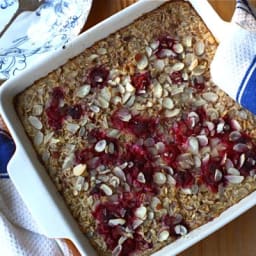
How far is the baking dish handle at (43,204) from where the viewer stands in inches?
46.4

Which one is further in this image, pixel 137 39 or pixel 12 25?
pixel 12 25

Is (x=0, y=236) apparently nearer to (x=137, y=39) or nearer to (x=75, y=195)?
(x=75, y=195)

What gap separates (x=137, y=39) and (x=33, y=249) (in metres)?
0.30

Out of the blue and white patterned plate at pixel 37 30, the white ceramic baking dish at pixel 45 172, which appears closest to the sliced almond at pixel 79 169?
the white ceramic baking dish at pixel 45 172

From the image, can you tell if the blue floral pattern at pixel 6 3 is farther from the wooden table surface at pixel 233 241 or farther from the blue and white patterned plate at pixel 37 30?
the wooden table surface at pixel 233 241

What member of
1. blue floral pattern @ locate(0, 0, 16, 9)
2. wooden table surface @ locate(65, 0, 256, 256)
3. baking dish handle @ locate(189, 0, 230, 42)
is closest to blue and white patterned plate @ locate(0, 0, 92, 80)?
blue floral pattern @ locate(0, 0, 16, 9)

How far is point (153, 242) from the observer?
3.88 feet

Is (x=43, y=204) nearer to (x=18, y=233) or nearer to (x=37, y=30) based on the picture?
(x=18, y=233)

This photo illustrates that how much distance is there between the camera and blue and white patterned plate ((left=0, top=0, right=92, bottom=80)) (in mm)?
1300

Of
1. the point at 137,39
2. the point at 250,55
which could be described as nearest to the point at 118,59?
the point at 137,39

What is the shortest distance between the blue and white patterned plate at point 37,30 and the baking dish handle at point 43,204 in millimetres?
163

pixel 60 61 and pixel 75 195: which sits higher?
pixel 60 61

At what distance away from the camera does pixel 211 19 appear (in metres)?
1.22

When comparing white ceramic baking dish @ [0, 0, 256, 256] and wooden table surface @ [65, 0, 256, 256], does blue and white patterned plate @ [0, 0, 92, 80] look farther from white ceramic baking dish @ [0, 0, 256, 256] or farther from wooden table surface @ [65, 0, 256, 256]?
wooden table surface @ [65, 0, 256, 256]
